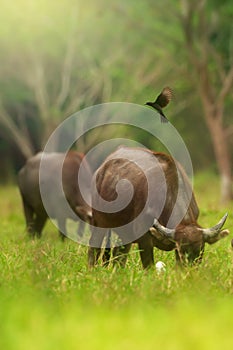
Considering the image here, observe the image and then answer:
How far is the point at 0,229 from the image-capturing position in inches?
479

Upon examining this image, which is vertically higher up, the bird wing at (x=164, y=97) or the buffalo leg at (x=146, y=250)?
the bird wing at (x=164, y=97)

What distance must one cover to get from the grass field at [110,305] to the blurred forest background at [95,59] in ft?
44.3

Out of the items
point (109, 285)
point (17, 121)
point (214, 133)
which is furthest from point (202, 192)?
point (109, 285)

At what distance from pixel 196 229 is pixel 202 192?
663 inches

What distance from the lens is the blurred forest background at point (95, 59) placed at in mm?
20156

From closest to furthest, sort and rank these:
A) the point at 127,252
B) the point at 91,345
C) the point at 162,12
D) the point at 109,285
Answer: the point at 91,345 → the point at 109,285 → the point at 127,252 → the point at 162,12

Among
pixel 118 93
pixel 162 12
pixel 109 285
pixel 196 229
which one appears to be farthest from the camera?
pixel 118 93

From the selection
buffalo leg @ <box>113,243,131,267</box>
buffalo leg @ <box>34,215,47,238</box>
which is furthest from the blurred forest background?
buffalo leg @ <box>113,243,131,267</box>

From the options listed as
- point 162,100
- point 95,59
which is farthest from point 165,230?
point 95,59

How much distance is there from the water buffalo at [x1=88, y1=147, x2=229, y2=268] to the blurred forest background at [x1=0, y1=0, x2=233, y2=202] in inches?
485

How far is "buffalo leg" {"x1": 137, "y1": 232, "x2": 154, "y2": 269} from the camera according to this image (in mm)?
6562

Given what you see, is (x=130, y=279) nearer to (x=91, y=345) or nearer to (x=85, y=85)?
(x=91, y=345)

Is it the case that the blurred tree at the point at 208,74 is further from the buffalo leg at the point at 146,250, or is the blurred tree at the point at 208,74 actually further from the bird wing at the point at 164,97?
the buffalo leg at the point at 146,250

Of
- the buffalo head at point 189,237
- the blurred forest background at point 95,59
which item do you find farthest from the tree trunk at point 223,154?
the buffalo head at point 189,237
